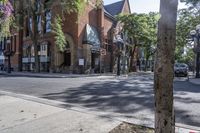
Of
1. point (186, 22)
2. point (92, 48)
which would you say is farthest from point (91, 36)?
point (186, 22)

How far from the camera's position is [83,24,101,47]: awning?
37469 millimetres

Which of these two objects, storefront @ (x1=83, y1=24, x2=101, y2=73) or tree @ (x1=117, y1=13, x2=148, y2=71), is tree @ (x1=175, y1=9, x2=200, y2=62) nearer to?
tree @ (x1=117, y1=13, x2=148, y2=71)

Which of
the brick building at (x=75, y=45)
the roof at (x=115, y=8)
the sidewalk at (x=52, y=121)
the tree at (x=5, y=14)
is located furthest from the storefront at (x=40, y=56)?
the tree at (x=5, y=14)

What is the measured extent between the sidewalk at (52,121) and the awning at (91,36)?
94.6 feet

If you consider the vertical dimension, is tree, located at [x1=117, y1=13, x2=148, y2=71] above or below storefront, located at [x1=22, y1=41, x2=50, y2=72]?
above

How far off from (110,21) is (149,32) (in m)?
7.12

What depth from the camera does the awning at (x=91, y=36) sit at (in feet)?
123

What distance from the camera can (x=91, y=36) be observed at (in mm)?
38781

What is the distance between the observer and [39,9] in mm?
35875

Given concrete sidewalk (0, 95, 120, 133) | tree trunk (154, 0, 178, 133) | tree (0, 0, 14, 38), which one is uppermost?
tree (0, 0, 14, 38)

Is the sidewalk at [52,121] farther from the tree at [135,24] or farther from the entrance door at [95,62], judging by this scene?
the tree at [135,24]

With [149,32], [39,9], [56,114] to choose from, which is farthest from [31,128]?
[149,32]

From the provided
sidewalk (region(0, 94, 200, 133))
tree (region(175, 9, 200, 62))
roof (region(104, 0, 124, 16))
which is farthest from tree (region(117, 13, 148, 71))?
sidewalk (region(0, 94, 200, 133))

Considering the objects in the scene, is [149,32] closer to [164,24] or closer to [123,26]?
[123,26]
